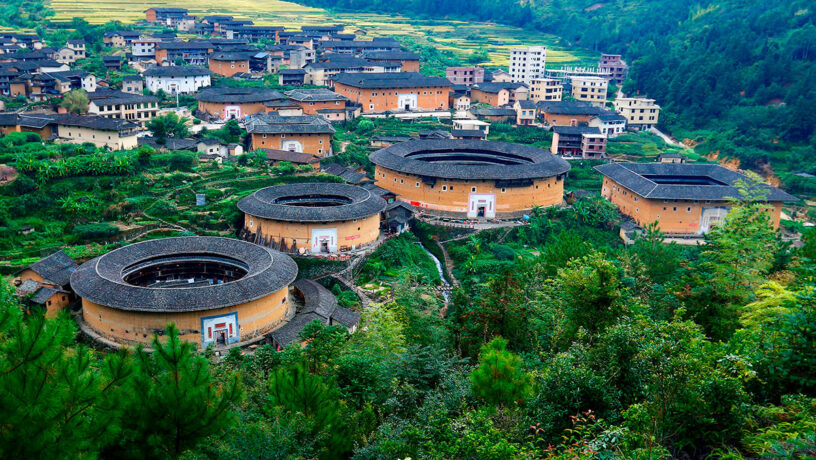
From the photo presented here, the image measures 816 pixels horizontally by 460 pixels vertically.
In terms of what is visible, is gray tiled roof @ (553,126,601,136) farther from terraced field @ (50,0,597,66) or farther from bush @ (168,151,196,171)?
terraced field @ (50,0,597,66)

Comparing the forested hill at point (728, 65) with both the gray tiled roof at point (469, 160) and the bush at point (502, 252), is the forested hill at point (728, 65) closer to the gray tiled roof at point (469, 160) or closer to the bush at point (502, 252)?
the gray tiled roof at point (469, 160)

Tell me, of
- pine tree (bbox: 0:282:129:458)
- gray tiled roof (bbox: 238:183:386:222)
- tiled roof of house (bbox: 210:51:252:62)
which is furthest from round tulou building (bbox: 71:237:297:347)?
tiled roof of house (bbox: 210:51:252:62)

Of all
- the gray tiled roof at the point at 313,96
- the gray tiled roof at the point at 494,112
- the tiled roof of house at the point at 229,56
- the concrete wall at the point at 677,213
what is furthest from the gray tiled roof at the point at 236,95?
the concrete wall at the point at 677,213

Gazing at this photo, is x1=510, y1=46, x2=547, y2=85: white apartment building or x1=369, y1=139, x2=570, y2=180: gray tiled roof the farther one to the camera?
x1=510, y1=46, x2=547, y2=85: white apartment building

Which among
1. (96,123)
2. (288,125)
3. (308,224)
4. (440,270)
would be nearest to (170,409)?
(308,224)

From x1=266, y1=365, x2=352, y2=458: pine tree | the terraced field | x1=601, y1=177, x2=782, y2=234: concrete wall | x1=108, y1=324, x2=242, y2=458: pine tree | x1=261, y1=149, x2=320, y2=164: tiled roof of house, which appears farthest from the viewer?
the terraced field
